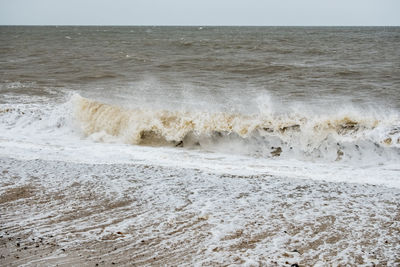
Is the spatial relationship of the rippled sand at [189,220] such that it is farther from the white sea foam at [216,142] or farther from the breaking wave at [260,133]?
the breaking wave at [260,133]

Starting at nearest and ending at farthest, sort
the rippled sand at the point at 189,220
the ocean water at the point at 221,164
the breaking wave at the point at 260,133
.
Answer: the rippled sand at the point at 189,220, the ocean water at the point at 221,164, the breaking wave at the point at 260,133

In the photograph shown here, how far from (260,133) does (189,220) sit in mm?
4045

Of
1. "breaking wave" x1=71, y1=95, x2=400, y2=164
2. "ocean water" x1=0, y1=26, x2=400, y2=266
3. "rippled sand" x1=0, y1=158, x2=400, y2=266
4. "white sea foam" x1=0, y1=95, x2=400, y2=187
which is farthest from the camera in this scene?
"breaking wave" x1=71, y1=95, x2=400, y2=164

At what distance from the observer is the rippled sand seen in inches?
139

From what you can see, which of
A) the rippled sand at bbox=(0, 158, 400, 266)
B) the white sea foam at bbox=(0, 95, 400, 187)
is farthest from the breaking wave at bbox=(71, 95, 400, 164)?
the rippled sand at bbox=(0, 158, 400, 266)

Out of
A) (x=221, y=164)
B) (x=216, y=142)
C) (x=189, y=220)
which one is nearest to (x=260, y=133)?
(x=216, y=142)

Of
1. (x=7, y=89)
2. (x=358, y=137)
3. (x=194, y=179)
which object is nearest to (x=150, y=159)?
(x=194, y=179)

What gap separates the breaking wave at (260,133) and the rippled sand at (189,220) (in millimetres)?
1853

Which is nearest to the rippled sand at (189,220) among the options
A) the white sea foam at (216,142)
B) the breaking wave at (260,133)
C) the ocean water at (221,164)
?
the ocean water at (221,164)

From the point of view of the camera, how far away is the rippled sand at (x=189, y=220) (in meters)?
3.53

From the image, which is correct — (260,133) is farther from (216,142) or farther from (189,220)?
(189,220)

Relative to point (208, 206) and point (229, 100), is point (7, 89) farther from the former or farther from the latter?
point (208, 206)

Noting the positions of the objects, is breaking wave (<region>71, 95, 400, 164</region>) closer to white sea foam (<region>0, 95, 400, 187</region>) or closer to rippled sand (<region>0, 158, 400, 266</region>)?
white sea foam (<region>0, 95, 400, 187</region>)

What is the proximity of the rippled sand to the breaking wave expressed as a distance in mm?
1853
